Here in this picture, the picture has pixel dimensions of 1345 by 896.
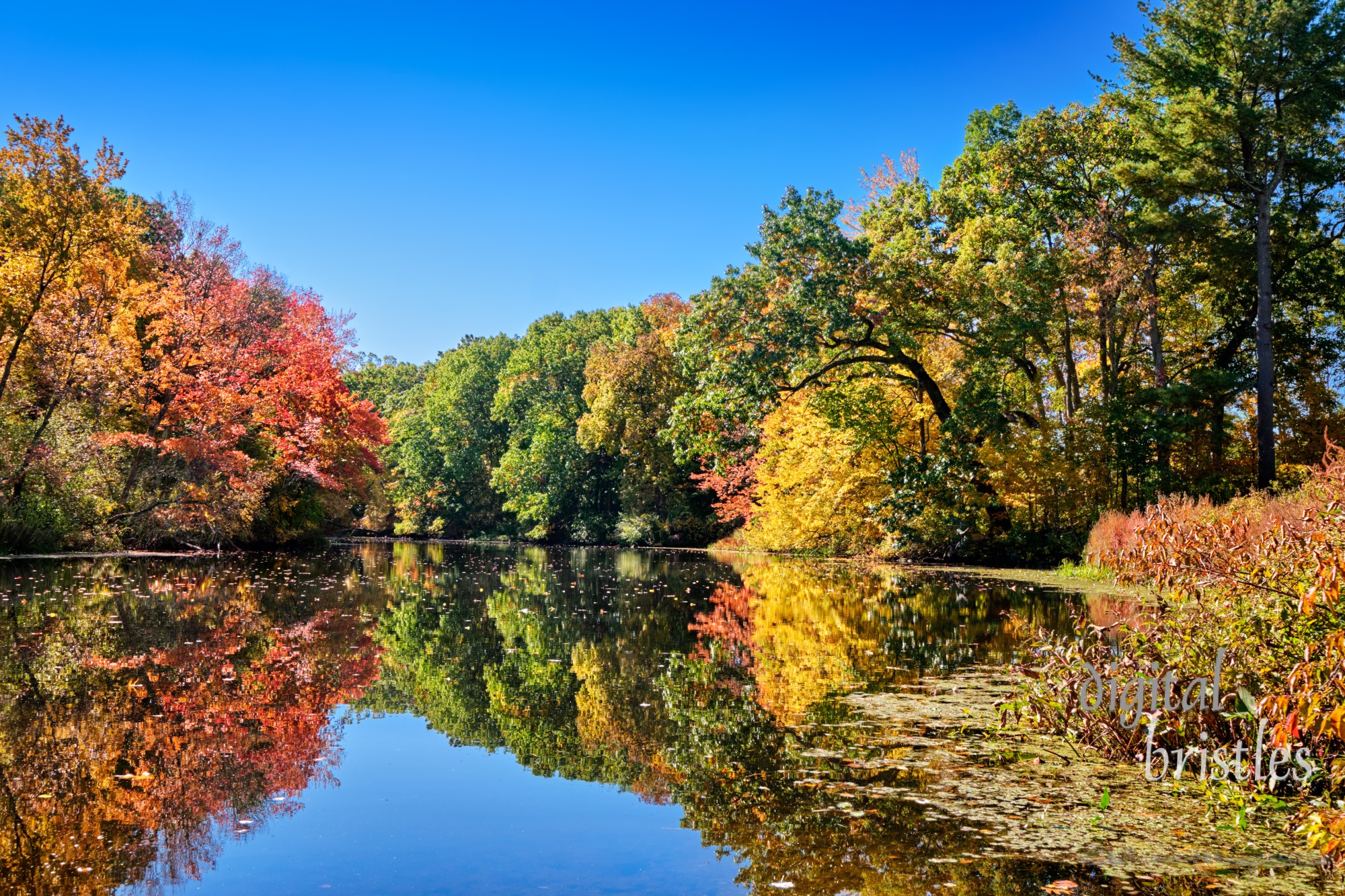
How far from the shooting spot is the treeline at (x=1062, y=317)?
21.1 metres

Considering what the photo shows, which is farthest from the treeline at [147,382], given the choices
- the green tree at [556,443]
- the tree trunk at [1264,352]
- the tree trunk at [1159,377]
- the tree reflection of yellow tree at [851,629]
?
the tree trunk at [1264,352]

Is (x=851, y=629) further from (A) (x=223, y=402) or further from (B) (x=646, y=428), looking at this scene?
(B) (x=646, y=428)

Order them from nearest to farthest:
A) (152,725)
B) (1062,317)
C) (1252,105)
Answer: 1. (152,725)
2. (1252,105)
3. (1062,317)

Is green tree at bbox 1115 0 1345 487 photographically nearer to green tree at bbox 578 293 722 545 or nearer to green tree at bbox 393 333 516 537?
green tree at bbox 578 293 722 545

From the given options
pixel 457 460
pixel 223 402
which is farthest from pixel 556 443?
pixel 223 402

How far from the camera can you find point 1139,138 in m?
23.0

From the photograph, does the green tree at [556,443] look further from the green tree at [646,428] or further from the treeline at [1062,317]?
the treeline at [1062,317]

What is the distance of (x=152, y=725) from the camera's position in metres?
6.16

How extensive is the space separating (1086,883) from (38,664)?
818 centimetres

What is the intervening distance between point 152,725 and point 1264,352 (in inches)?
896

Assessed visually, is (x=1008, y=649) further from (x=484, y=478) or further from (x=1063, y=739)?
(x=484, y=478)

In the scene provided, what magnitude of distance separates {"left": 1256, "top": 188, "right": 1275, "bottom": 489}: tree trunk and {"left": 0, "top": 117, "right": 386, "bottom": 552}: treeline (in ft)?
79.0

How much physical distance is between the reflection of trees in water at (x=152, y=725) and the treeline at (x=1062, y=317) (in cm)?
1141

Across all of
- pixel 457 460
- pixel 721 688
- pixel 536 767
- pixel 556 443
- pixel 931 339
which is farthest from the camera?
pixel 457 460
